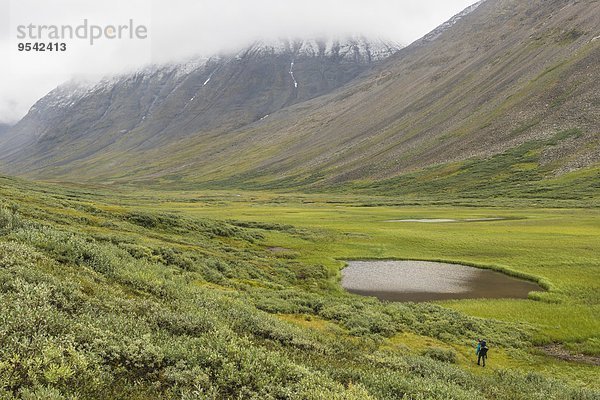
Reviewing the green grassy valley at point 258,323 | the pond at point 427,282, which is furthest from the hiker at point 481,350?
the pond at point 427,282

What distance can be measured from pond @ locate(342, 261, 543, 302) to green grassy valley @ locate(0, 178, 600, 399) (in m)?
2.07

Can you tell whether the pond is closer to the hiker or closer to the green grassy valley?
the green grassy valley

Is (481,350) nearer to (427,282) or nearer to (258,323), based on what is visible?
(258,323)

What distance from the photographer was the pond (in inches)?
1550

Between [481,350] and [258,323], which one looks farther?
[481,350]

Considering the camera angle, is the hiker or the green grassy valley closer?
the green grassy valley

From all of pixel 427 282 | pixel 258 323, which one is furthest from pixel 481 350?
pixel 427 282

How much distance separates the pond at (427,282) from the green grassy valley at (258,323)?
81.6 inches

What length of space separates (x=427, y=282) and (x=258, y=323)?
3005cm

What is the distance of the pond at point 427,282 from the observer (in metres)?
39.4

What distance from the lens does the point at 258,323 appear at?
722 inches

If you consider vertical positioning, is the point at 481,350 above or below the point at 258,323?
below

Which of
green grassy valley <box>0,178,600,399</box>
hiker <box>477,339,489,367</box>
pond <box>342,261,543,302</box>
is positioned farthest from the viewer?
pond <box>342,261,543,302</box>

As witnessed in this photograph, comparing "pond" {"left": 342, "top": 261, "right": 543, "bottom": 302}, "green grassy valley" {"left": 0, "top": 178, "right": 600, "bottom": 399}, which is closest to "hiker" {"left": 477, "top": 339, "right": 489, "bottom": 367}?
"green grassy valley" {"left": 0, "top": 178, "right": 600, "bottom": 399}
